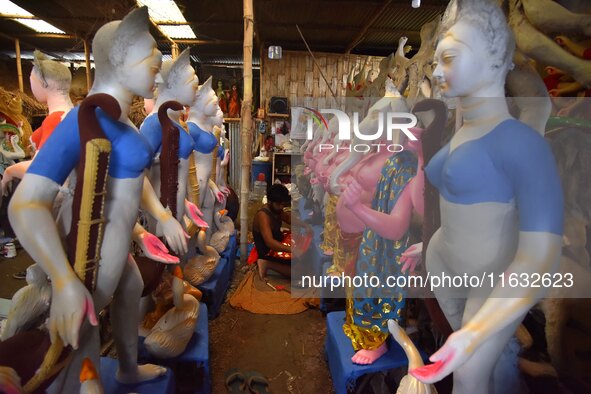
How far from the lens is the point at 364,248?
1.82m

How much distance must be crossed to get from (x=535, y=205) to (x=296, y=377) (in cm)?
216

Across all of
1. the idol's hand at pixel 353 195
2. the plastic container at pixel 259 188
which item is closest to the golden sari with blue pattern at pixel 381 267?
the idol's hand at pixel 353 195

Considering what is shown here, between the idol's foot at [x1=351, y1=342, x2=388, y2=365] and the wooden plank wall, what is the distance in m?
6.71

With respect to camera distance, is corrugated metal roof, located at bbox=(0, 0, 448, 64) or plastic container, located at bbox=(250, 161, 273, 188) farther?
plastic container, located at bbox=(250, 161, 273, 188)

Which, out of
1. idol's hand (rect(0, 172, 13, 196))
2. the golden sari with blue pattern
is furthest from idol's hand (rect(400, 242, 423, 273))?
idol's hand (rect(0, 172, 13, 196))

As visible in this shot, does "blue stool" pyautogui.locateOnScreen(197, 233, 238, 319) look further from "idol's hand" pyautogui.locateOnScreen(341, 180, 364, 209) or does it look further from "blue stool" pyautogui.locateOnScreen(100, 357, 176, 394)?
"idol's hand" pyautogui.locateOnScreen(341, 180, 364, 209)

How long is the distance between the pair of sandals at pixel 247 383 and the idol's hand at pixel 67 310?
160cm

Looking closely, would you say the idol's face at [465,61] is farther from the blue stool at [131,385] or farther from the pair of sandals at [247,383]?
the pair of sandals at [247,383]

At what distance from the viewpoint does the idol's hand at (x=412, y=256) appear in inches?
62.1

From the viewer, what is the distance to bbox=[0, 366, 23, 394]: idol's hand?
39.6 inches

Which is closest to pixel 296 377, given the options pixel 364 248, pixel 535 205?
pixel 364 248

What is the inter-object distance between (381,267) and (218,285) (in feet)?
6.52

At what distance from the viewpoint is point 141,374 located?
1.64m

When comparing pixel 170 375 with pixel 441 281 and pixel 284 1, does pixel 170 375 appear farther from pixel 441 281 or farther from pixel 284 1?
pixel 284 1
